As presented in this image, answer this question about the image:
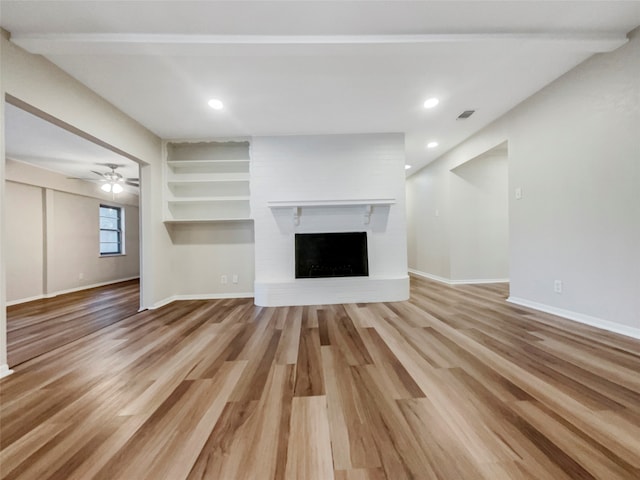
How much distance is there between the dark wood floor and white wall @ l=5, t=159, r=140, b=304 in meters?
0.41

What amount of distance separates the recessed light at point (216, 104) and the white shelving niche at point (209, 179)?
1.05m

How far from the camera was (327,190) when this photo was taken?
3.74 m

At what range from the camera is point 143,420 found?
128cm

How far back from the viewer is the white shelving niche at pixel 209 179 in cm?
395

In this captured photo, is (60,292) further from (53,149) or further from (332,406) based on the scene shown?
(332,406)

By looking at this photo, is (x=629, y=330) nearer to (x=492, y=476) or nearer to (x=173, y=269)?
(x=492, y=476)

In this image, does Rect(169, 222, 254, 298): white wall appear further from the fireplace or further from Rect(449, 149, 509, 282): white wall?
Rect(449, 149, 509, 282): white wall

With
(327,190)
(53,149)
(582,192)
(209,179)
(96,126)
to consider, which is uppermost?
(53,149)

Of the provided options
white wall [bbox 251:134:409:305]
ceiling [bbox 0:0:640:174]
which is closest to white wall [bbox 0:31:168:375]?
ceiling [bbox 0:0:640:174]

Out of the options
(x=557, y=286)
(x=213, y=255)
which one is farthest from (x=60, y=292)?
(x=557, y=286)

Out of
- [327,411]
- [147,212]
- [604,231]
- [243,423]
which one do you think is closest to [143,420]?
[243,423]

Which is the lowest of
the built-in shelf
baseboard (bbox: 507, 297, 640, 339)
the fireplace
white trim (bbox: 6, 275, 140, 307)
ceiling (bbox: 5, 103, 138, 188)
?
white trim (bbox: 6, 275, 140, 307)

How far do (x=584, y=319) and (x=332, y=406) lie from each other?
2.80m

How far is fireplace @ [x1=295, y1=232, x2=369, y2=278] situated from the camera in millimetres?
3639
